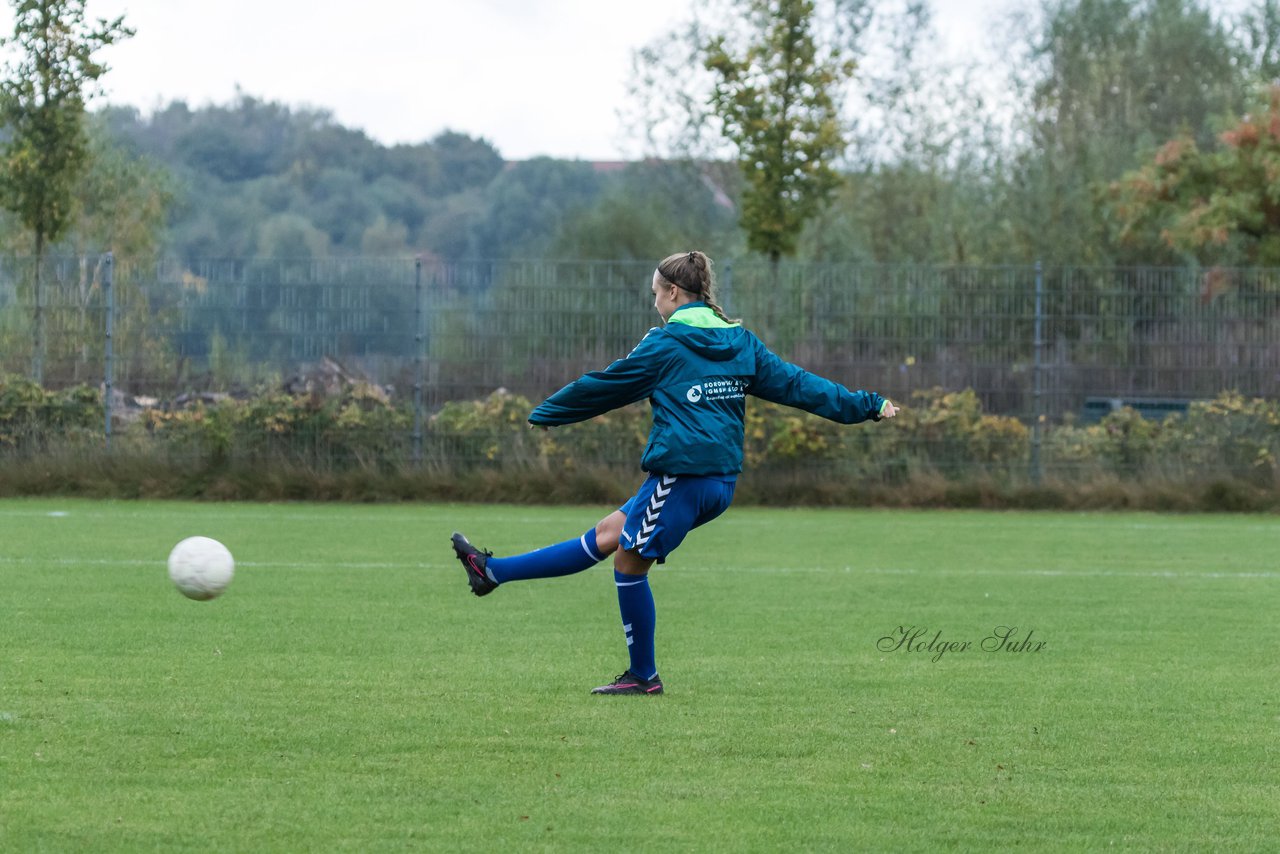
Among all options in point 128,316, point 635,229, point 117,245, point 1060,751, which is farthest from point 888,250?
point 1060,751

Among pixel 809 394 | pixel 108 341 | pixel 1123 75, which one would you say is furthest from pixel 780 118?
pixel 1123 75

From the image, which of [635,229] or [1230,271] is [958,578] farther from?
[635,229]

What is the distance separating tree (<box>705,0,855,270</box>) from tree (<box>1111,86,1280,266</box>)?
405 inches

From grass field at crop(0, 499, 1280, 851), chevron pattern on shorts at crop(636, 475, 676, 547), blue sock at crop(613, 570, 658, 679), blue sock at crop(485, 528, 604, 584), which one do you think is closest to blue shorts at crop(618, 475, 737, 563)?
chevron pattern on shorts at crop(636, 475, 676, 547)

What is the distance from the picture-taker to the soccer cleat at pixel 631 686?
7.04 m

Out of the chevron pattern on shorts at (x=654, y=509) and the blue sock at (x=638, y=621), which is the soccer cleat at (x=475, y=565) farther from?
the chevron pattern on shorts at (x=654, y=509)

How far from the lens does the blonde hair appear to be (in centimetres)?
721

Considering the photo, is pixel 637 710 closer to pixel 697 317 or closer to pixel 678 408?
Result: pixel 678 408

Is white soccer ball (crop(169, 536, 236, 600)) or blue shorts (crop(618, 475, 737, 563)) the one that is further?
white soccer ball (crop(169, 536, 236, 600))

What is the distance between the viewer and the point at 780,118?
22.2 m

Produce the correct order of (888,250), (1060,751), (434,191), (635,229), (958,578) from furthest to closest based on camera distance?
1. (434,191)
2. (635,229)
3. (888,250)
4. (958,578)
5. (1060,751)

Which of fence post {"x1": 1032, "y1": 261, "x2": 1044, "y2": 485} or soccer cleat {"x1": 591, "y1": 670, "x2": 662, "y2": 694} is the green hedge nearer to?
fence post {"x1": 1032, "y1": 261, "x2": 1044, "y2": 485}

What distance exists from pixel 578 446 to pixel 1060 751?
13.7 metres

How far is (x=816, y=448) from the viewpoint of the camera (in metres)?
19.4
